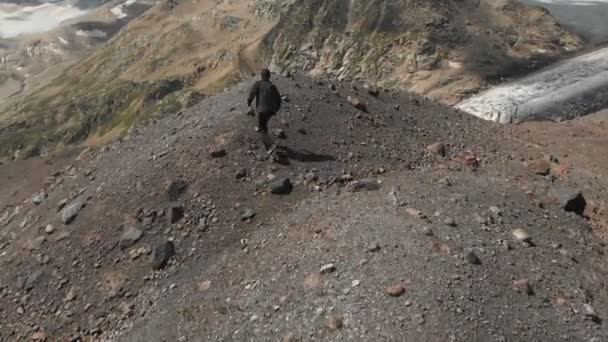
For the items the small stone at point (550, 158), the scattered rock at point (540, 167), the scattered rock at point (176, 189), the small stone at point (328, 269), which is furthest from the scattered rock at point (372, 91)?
the small stone at point (328, 269)

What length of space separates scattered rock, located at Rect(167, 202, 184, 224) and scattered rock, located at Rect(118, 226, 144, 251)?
114 centimetres

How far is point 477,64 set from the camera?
279 feet

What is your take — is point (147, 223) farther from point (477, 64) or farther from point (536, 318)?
point (477, 64)

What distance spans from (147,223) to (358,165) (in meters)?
8.56

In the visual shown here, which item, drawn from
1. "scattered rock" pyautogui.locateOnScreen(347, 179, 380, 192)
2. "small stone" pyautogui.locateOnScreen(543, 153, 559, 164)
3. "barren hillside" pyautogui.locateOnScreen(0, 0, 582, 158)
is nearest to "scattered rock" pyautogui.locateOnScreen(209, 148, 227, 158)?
"scattered rock" pyautogui.locateOnScreen(347, 179, 380, 192)

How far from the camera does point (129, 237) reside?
20344 millimetres

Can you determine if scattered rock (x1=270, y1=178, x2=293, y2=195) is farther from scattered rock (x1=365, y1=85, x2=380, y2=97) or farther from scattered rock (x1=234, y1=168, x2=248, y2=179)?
scattered rock (x1=365, y1=85, x2=380, y2=97)

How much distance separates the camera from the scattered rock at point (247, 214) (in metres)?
20.3

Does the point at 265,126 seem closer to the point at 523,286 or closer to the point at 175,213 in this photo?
the point at 175,213

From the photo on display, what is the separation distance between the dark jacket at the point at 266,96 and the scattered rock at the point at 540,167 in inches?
480

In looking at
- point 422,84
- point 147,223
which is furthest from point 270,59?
point 147,223

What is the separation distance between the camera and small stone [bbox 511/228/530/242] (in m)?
19.0

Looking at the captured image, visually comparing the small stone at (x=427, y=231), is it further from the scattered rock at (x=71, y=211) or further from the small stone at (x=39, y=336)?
the scattered rock at (x=71, y=211)

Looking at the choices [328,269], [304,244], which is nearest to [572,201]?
[304,244]
